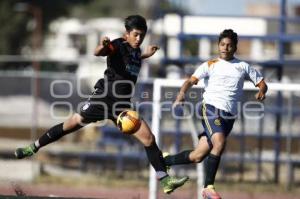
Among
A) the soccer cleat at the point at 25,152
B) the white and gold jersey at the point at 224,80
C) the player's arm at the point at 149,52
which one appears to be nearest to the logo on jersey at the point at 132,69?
the player's arm at the point at 149,52

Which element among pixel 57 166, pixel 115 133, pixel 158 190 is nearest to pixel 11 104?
pixel 57 166

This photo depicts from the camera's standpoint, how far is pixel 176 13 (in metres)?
17.7

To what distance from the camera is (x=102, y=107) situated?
986 cm

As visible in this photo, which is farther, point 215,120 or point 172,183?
point 215,120

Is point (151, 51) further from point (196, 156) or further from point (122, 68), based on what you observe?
point (196, 156)

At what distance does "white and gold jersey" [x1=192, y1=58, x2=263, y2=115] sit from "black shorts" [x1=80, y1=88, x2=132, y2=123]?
2.75 ft

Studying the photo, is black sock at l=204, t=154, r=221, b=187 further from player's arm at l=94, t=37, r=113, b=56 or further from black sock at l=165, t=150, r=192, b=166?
player's arm at l=94, t=37, r=113, b=56

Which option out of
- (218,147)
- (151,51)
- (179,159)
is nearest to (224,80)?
(218,147)

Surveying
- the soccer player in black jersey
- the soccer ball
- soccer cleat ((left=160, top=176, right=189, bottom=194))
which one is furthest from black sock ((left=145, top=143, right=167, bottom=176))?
the soccer ball

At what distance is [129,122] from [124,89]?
1.21ft

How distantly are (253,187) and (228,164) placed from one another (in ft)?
3.16

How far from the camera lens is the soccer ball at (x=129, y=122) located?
965 cm

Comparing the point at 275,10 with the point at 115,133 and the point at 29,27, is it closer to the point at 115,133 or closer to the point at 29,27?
the point at 29,27

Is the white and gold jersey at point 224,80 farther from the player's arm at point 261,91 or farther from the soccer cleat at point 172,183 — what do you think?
the soccer cleat at point 172,183
